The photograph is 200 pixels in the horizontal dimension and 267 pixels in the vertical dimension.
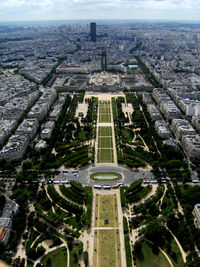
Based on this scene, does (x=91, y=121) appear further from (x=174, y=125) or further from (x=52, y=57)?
(x=52, y=57)

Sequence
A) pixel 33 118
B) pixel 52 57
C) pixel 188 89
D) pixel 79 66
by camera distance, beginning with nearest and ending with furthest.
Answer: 1. pixel 33 118
2. pixel 188 89
3. pixel 79 66
4. pixel 52 57

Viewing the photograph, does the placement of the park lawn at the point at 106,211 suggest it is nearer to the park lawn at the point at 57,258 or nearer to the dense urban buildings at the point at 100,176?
the dense urban buildings at the point at 100,176

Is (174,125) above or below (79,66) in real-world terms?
below

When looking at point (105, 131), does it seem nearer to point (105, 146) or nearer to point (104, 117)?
point (105, 146)

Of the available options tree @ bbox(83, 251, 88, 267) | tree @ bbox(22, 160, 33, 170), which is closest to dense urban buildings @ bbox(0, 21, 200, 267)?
tree @ bbox(83, 251, 88, 267)

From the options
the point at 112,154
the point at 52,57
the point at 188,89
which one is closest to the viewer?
the point at 112,154

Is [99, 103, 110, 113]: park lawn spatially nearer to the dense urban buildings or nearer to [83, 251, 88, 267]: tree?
the dense urban buildings

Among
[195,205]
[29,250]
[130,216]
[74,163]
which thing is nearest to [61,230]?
[29,250]

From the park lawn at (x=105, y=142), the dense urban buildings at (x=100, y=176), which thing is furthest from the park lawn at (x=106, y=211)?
the park lawn at (x=105, y=142)
